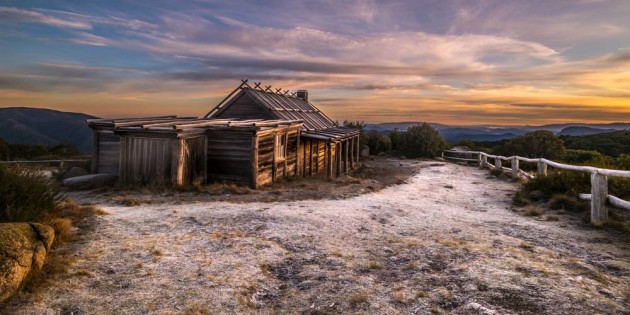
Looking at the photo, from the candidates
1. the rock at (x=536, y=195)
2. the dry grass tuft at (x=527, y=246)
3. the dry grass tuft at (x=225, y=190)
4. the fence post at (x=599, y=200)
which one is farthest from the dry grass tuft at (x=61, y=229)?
the rock at (x=536, y=195)

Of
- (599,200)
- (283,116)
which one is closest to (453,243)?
(599,200)

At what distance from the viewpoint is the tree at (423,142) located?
3303 cm

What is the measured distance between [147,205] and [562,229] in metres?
10.7

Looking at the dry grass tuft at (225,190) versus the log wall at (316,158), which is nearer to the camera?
the dry grass tuft at (225,190)

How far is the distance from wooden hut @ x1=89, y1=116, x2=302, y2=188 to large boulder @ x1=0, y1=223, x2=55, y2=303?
8522mm

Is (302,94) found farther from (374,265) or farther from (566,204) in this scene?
(374,265)

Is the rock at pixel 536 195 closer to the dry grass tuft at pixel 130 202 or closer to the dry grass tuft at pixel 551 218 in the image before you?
the dry grass tuft at pixel 551 218

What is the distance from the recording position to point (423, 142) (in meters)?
33.2

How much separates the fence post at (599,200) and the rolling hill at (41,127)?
184 metres

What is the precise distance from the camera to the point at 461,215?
10.2 metres

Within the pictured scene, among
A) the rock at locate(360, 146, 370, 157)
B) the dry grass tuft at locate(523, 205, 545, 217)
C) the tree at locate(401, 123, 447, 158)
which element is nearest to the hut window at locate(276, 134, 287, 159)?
the dry grass tuft at locate(523, 205, 545, 217)

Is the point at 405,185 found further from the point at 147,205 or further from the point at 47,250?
the point at 47,250

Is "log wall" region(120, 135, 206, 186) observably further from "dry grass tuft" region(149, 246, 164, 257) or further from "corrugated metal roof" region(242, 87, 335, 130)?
"dry grass tuft" region(149, 246, 164, 257)

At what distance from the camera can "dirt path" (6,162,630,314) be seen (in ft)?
15.0
